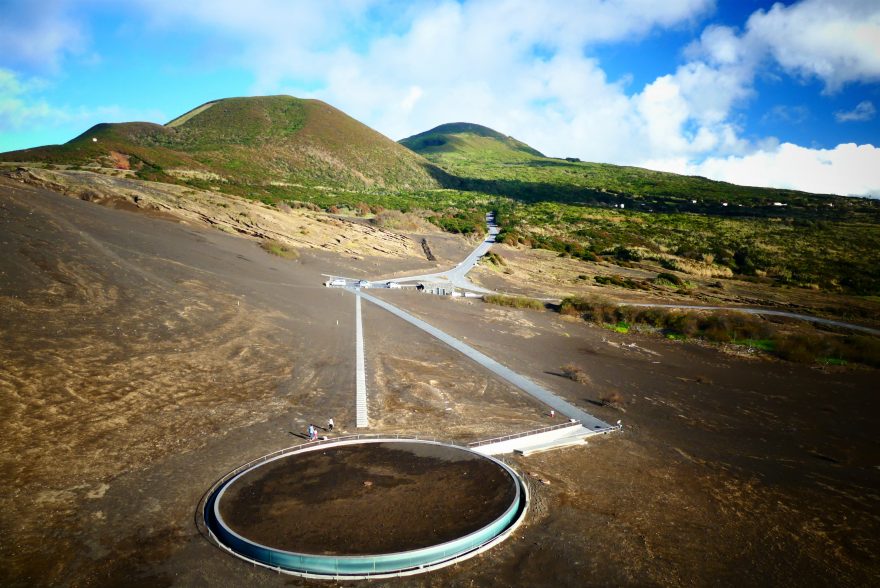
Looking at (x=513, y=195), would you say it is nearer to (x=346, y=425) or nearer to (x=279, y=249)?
(x=279, y=249)

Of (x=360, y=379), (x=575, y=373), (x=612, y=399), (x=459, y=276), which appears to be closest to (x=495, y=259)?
(x=459, y=276)

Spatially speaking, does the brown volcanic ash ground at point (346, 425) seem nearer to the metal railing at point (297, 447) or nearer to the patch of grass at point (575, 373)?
the metal railing at point (297, 447)

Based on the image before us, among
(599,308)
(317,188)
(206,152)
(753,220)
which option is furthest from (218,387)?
(753,220)

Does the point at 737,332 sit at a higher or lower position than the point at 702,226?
lower

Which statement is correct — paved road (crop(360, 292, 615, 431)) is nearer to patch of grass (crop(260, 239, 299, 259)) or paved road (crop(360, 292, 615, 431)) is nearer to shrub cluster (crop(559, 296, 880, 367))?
shrub cluster (crop(559, 296, 880, 367))

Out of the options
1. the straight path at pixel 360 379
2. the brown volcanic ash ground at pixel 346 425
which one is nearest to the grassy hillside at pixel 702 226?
the brown volcanic ash ground at pixel 346 425

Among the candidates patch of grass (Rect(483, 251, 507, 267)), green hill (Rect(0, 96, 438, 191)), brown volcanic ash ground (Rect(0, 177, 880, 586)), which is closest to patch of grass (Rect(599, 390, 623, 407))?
brown volcanic ash ground (Rect(0, 177, 880, 586))
